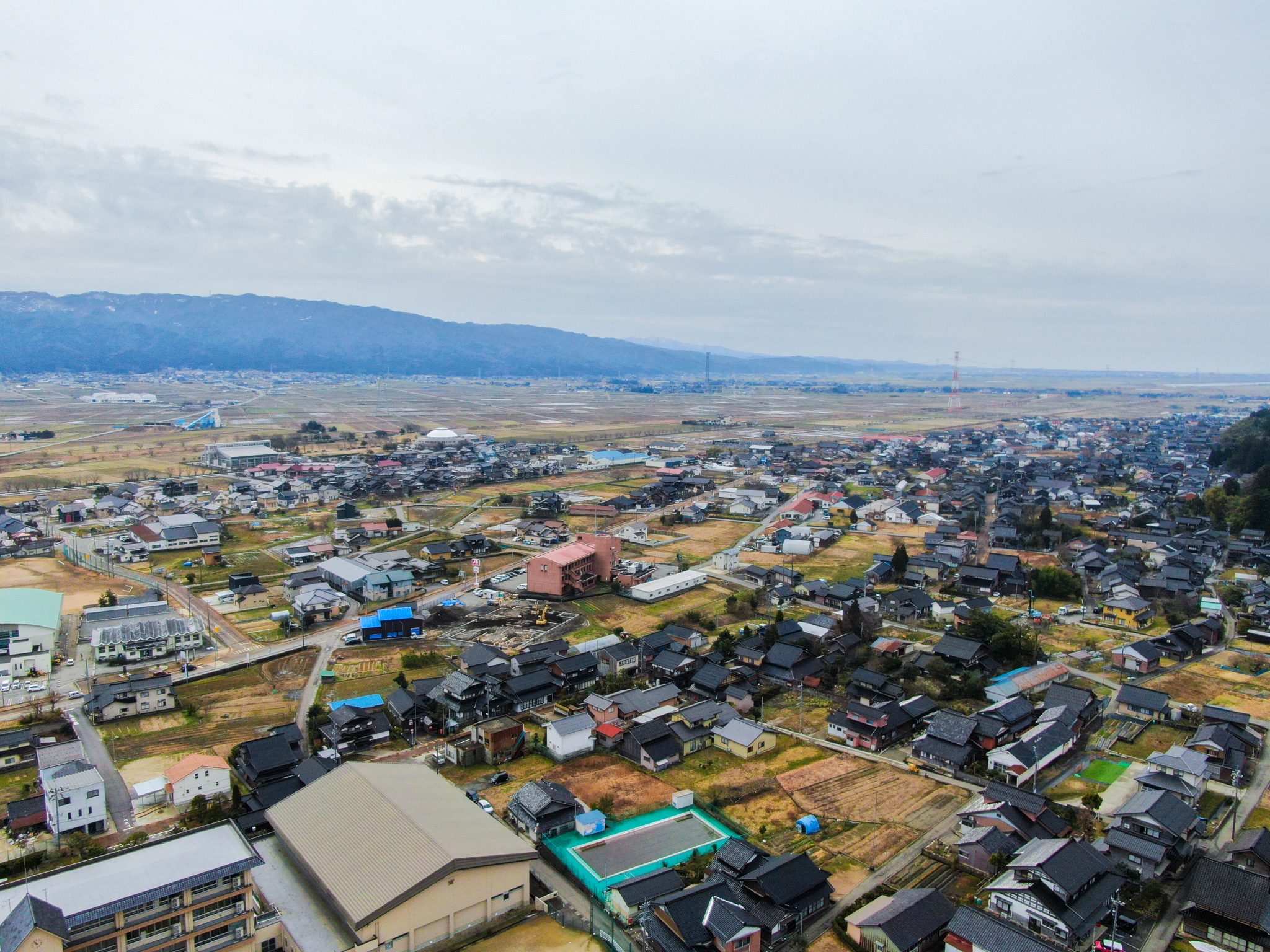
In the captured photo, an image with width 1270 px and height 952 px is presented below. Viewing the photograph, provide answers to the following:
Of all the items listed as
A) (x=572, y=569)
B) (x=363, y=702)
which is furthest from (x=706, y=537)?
(x=363, y=702)

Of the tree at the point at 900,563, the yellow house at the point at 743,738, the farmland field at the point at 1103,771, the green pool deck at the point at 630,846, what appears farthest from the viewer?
the tree at the point at 900,563

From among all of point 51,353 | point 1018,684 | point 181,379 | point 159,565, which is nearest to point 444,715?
point 1018,684

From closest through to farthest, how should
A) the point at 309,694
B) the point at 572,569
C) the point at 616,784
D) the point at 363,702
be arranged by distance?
the point at 616,784 → the point at 363,702 → the point at 309,694 → the point at 572,569

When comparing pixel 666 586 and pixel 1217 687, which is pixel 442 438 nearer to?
pixel 666 586

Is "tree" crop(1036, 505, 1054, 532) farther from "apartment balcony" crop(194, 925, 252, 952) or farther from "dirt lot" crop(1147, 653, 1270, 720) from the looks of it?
"apartment balcony" crop(194, 925, 252, 952)

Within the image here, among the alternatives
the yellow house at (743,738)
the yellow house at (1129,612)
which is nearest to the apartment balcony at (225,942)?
the yellow house at (743,738)

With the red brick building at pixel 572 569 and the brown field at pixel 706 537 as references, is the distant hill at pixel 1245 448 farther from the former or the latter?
the red brick building at pixel 572 569
